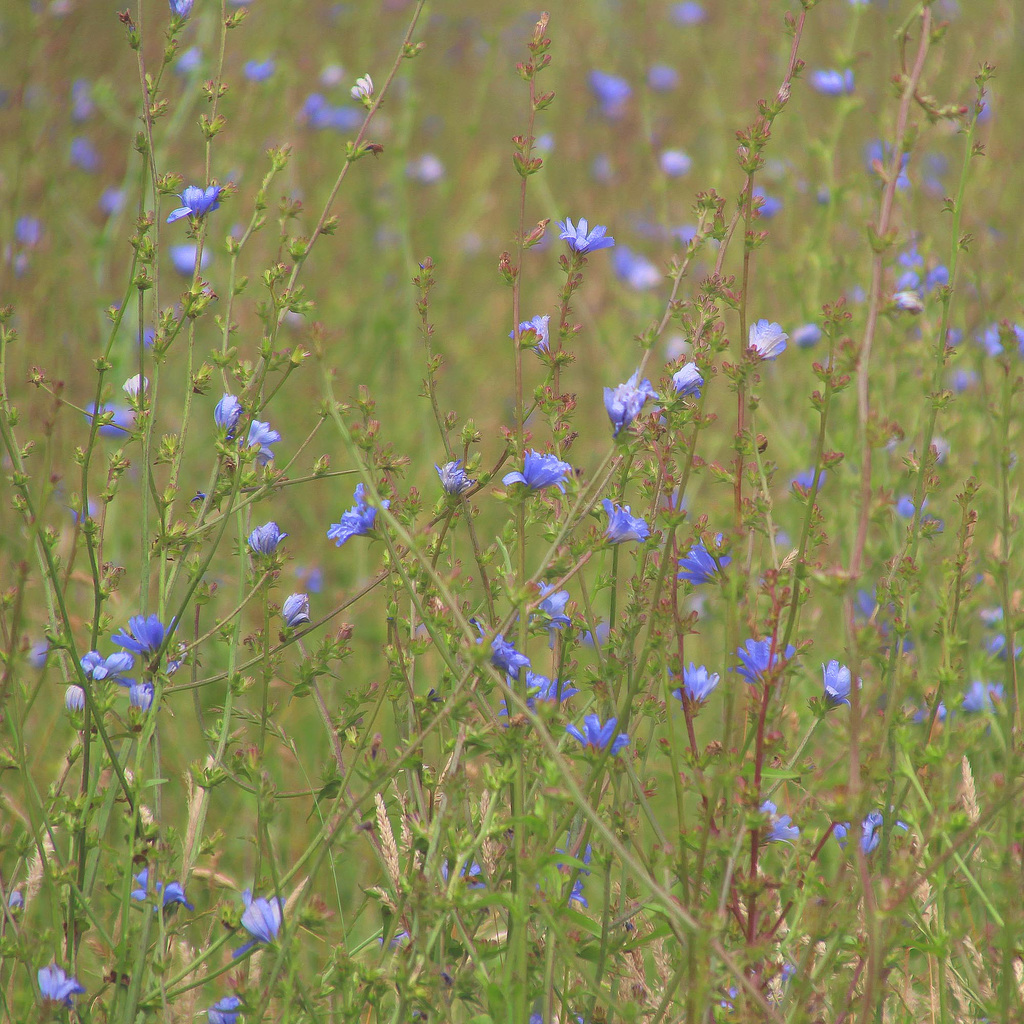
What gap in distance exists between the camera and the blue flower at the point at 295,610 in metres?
1.68

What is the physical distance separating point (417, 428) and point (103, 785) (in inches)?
88.1

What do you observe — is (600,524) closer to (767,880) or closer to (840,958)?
(767,880)

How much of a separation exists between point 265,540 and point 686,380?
2.17 ft

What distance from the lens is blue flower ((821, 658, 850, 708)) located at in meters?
1.60

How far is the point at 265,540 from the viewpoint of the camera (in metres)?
1.61

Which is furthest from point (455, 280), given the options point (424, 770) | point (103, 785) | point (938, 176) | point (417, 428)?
point (424, 770)

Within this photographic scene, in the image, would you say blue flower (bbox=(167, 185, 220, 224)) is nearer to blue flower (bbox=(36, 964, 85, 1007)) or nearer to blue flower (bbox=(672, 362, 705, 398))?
blue flower (bbox=(672, 362, 705, 398))

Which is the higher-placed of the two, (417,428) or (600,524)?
(417,428)

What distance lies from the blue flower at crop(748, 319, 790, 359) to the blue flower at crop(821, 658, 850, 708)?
48cm

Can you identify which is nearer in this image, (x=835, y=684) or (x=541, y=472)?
(x=541, y=472)

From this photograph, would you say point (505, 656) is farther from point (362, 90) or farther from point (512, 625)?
point (362, 90)

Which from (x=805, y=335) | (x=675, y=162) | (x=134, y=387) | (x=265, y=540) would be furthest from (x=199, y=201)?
(x=675, y=162)

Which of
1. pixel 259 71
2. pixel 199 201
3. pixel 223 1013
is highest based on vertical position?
pixel 259 71

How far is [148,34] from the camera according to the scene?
514cm
